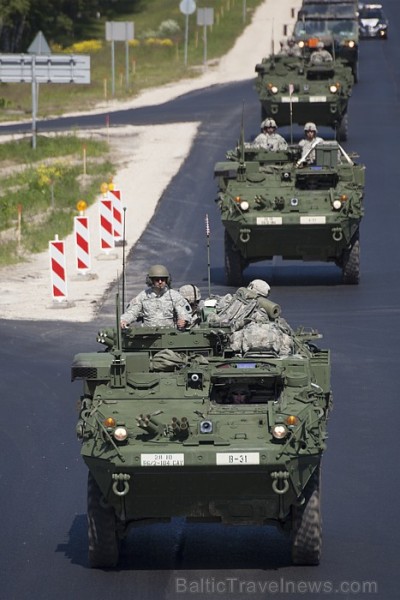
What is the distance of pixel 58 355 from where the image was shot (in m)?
21.7

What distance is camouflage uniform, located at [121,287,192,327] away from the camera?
16.3m

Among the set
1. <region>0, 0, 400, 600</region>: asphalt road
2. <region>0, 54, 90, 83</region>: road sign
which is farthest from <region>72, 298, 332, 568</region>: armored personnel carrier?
<region>0, 54, 90, 83</region>: road sign

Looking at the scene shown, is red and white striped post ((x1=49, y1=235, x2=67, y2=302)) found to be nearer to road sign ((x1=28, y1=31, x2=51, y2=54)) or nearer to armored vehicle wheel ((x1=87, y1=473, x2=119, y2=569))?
armored vehicle wheel ((x1=87, y1=473, x2=119, y2=569))

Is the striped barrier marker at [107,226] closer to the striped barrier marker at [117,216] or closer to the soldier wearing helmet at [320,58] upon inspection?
the striped barrier marker at [117,216]

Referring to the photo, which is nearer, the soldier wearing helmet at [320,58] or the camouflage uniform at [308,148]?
the camouflage uniform at [308,148]

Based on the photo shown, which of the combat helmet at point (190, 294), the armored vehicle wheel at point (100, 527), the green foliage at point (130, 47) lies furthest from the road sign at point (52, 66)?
the armored vehicle wheel at point (100, 527)

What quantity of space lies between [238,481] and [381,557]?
61.4 inches

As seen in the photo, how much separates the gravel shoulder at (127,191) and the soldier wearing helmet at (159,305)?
7839 millimetres

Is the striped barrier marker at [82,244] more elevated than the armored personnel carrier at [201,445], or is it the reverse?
the armored personnel carrier at [201,445]

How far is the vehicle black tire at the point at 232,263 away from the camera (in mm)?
26734

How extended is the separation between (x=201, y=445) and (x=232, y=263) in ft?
48.2

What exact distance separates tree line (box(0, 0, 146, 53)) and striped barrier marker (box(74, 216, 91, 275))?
4662 centimetres

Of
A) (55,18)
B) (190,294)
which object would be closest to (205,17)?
(55,18)

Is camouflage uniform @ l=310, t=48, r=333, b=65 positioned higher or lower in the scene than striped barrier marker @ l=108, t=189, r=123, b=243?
higher
